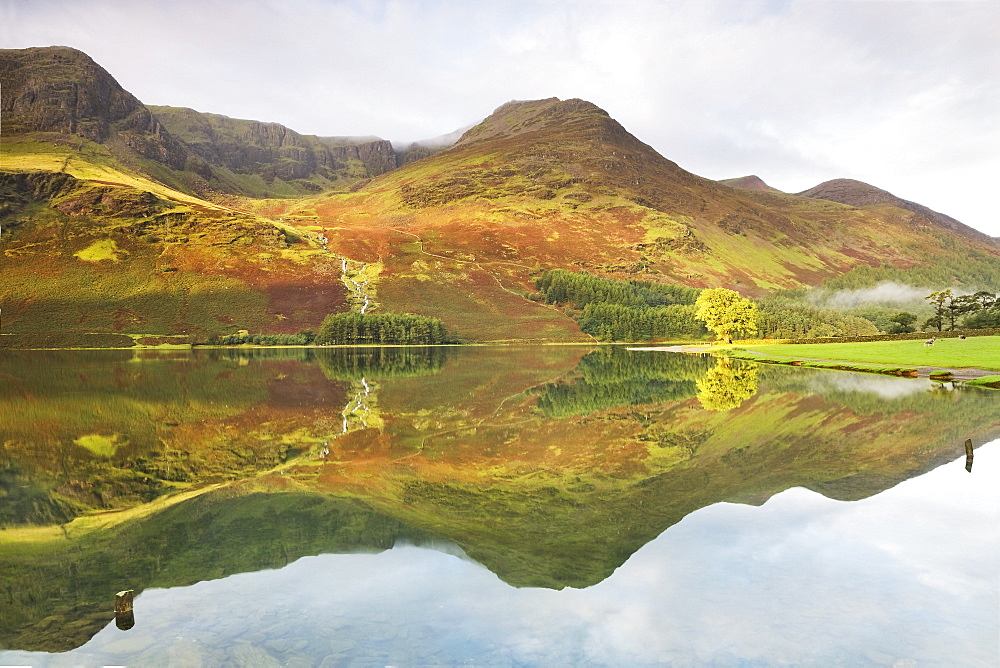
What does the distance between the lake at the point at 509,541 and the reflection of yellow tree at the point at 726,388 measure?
4.74m

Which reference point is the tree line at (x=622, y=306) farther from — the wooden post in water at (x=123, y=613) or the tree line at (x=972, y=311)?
the wooden post in water at (x=123, y=613)

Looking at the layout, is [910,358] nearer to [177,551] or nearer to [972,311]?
[972,311]

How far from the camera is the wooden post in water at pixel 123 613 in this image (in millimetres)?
8414

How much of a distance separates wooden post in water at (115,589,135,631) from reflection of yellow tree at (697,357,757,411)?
25.7 meters

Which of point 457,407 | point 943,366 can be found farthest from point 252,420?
point 943,366

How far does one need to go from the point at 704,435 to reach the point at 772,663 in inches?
610

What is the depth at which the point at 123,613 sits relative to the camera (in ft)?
27.8

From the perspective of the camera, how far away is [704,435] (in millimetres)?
22062

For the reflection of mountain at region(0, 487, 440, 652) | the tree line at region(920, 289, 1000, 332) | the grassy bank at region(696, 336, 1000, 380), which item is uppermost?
the tree line at region(920, 289, 1000, 332)

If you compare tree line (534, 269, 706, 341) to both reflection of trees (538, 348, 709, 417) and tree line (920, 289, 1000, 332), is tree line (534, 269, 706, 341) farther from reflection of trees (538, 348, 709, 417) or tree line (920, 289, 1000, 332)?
reflection of trees (538, 348, 709, 417)

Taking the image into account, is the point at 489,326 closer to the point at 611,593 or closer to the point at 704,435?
the point at 704,435

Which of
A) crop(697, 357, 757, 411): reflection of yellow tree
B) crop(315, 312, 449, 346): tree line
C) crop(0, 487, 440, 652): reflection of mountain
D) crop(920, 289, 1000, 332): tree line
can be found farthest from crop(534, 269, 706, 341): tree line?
crop(0, 487, 440, 652): reflection of mountain

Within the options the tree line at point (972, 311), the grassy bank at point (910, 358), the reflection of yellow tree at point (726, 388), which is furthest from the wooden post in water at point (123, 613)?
the tree line at point (972, 311)

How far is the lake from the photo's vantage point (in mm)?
7930
